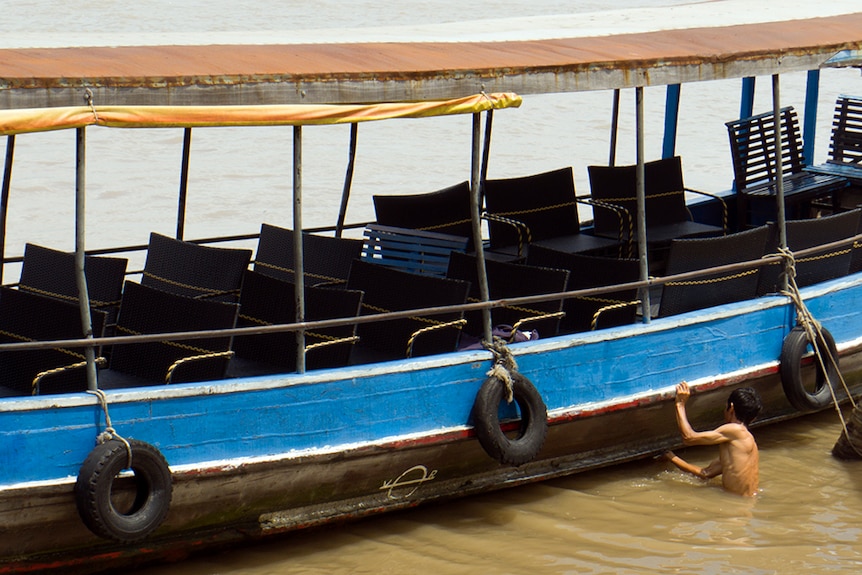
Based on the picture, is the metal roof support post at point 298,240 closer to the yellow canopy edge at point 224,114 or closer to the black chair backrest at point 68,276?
the yellow canopy edge at point 224,114

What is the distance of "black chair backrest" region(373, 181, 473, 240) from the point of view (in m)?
8.85

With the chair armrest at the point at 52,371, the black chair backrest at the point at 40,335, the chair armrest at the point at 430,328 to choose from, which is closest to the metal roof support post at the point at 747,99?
the chair armrest at the point at 430,328

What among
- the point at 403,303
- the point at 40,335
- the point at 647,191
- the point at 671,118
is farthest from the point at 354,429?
the point at 671,118

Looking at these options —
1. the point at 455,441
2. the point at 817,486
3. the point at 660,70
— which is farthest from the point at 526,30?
the point at 817,486

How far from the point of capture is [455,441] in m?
6.81

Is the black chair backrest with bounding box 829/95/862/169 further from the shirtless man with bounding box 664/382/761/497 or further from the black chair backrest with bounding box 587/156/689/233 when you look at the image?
the shirtless man with bounding box 664/382/761/497

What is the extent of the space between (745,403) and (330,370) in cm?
250

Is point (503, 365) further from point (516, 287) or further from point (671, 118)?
point (671, 118)

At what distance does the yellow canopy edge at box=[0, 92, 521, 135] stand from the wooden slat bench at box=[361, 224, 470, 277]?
2.00 meters

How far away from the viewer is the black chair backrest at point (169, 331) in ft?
21.4

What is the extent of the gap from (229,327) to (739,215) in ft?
16.5

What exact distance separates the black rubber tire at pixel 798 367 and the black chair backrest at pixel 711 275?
407 mm

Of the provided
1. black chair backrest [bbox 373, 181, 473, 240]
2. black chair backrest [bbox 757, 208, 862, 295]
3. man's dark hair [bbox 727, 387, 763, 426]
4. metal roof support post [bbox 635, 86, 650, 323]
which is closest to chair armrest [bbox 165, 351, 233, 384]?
metal roof support post [bbox 635, 86, 650, 323]

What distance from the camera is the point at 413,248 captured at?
8578mm
